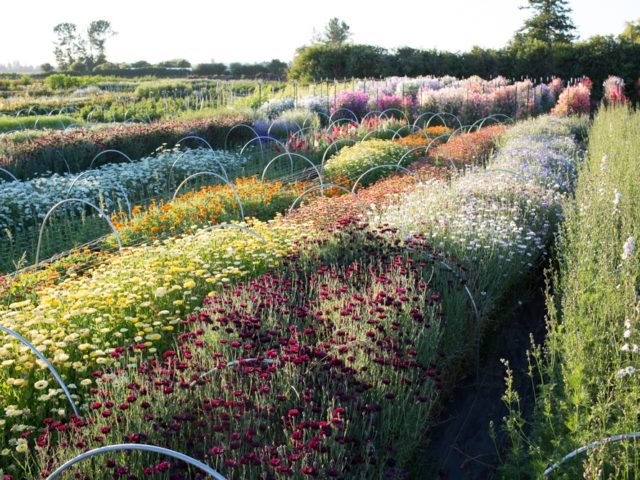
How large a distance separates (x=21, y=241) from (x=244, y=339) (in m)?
5.46

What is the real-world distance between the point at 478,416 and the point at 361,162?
6832mm

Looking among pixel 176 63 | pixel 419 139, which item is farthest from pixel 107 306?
pixel 176 63

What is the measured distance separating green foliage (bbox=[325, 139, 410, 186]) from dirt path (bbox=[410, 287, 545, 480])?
490 centimetres

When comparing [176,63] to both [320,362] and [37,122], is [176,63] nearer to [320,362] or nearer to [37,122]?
[37,122]

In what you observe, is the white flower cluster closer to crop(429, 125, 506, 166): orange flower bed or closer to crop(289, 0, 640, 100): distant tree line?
crop(429, 125, 506, 166): orange flower bed

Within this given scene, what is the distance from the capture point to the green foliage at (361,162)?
34.9 ft

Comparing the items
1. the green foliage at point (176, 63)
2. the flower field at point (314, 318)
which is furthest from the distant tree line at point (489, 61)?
the green foliage at point (176, 63)

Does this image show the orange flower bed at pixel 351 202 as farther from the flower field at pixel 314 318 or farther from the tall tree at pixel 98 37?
the tall tree at pixel 98 37

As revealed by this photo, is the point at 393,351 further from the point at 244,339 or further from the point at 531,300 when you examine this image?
the point at 531,300

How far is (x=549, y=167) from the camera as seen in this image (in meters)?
9.13

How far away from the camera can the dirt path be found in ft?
13.0

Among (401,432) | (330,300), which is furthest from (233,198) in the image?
(401,432)

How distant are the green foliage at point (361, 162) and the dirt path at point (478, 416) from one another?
4.90 metres

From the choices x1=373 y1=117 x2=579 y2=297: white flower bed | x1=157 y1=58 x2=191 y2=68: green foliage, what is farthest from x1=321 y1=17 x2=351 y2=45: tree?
x1=373 y1=117 x2=579 y2=297: white flower bed
